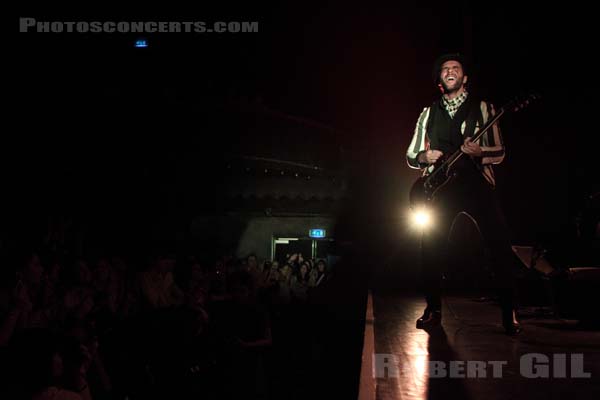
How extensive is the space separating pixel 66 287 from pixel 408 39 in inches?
349

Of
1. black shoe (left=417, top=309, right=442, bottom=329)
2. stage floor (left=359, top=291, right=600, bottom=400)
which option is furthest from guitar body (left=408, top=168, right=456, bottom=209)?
stage floor (left=359, top=291, right=600, bottom=400)

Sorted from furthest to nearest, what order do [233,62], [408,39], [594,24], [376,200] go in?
1. [233,62]
2. [376,200]
3. [408,39]
4. [594,24]

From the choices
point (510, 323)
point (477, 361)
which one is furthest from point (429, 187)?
point (477, 361)

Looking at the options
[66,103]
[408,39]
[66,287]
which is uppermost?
[408,39]

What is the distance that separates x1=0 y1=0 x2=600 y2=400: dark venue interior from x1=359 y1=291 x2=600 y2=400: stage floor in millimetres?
20

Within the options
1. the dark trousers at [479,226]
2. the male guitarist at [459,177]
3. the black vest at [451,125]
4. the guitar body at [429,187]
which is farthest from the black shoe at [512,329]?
the black vest at [451,125]

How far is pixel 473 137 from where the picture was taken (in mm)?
4301

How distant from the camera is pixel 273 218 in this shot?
19.4 m

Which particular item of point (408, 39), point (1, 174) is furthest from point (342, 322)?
point (1, 174)

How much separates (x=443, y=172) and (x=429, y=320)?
1156 mm

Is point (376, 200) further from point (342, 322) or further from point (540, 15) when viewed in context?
point (540, 15)

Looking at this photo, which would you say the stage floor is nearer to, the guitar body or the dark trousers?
the dark trousers

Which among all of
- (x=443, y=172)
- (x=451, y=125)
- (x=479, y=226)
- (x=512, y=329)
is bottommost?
(x=512, y=329)

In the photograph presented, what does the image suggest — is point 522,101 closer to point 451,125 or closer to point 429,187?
point 451,125
